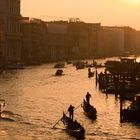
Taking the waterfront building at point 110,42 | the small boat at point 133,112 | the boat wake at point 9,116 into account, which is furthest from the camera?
the waterfront building at point 110,42

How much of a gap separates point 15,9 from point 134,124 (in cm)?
7866

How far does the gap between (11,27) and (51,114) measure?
71.9 meters

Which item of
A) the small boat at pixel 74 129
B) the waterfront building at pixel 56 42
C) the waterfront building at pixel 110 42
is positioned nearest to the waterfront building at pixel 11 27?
the waterfront building at pixel 56 42

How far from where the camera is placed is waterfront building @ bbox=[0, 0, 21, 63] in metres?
98.3

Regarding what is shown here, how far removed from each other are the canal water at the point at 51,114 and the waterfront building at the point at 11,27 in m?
48.7

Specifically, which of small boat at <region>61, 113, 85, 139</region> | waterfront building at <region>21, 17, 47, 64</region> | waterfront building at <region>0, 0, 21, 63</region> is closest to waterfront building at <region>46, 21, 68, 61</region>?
waterfront building at <region>21, 17, 47, 64</region>

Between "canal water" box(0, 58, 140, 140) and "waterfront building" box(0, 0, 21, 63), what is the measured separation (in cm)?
4871

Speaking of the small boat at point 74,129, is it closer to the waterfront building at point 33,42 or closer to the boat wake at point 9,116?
the boat wake at point 9,116

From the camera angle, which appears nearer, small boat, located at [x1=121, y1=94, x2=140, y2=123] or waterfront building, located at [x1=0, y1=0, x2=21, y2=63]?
small boat, located at [x1=121, y1=94, x2=140, y2=123]

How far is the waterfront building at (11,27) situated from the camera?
98312 millimetres

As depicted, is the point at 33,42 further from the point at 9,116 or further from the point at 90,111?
the point at 90,111

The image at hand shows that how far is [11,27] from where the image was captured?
101188 millimetres

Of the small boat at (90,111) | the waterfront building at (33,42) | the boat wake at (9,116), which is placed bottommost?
the boat wake at (9,116)

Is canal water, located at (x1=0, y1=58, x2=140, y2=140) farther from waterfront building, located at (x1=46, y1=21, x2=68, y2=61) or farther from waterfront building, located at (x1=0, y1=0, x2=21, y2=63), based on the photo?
waterfront building, located at (x1=46, y1=21, x2=68, y2=61)
